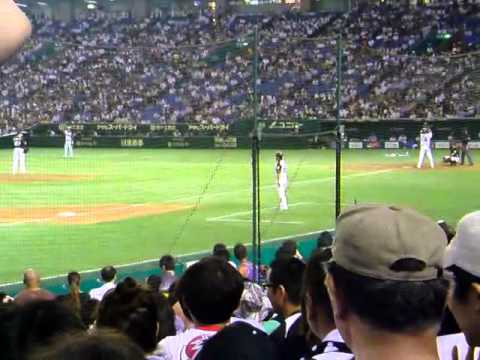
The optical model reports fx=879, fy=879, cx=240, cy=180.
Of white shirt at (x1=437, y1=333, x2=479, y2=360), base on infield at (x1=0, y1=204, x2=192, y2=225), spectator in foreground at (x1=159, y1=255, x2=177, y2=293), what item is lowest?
base on infield at (x1=0, y1=204, x2=192, y2=225)

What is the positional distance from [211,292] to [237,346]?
74 centimetres

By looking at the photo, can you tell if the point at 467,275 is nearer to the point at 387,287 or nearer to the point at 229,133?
the point at 387,287

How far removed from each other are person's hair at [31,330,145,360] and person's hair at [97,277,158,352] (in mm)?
2085

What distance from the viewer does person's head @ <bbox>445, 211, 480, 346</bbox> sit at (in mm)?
2729

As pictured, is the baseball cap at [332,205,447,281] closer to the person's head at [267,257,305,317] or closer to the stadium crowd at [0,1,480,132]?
the person's head at [267,257,305,317]

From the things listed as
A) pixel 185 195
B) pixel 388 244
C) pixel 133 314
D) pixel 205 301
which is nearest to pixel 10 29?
pixel 388 244

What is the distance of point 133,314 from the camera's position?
4164 millimetres

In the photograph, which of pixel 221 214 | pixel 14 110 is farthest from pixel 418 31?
pixel 221 214

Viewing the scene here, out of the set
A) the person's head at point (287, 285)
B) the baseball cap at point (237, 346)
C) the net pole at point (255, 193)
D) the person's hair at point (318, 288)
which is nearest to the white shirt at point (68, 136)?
the net pole at point (255, 193)

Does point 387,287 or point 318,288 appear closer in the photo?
point 387,287

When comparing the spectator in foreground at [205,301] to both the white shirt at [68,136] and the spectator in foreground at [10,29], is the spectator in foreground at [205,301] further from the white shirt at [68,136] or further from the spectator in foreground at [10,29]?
the white shirt at [68,136]

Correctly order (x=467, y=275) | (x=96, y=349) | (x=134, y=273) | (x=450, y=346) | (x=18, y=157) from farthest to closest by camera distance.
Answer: (x=18, y=157), (x=134, y=273), (x=450, y=346), (x=467, y=275), (x=96, y=349)

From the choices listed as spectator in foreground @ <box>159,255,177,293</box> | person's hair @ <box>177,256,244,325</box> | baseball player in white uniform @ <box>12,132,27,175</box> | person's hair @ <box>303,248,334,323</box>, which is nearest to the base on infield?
baseball player in white uniform @ <box>12,132,27,175</box>

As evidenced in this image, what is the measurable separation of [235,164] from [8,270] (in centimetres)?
2112
